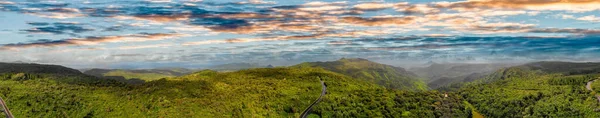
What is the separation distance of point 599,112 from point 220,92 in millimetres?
191029

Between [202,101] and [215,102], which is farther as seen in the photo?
[215,102]

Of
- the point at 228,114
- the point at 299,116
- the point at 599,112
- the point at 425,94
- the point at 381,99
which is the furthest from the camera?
the point at 425,94

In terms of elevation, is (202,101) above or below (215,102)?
above

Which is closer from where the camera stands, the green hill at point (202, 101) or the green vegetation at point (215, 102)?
the green hill at point (202, 101)

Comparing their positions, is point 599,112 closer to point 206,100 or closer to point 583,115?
point 583,115

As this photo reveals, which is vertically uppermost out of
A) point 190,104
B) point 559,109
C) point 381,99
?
point 190,104

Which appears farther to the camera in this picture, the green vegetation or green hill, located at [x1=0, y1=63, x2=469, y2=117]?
the green vegetation

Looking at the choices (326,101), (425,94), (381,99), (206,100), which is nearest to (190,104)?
(206,100)

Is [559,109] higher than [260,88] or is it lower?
lower

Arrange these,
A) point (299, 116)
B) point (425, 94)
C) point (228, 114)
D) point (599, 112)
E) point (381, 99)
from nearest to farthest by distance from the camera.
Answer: point (228, 114), point (299, 116), point (599, 112), point (381, 99), point (425, 94)

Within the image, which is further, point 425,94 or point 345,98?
point 425,94

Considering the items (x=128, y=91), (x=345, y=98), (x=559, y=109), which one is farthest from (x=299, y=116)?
(x=559, y=109)

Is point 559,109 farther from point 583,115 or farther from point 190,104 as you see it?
point 190,104

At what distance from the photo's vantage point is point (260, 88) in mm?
190250
